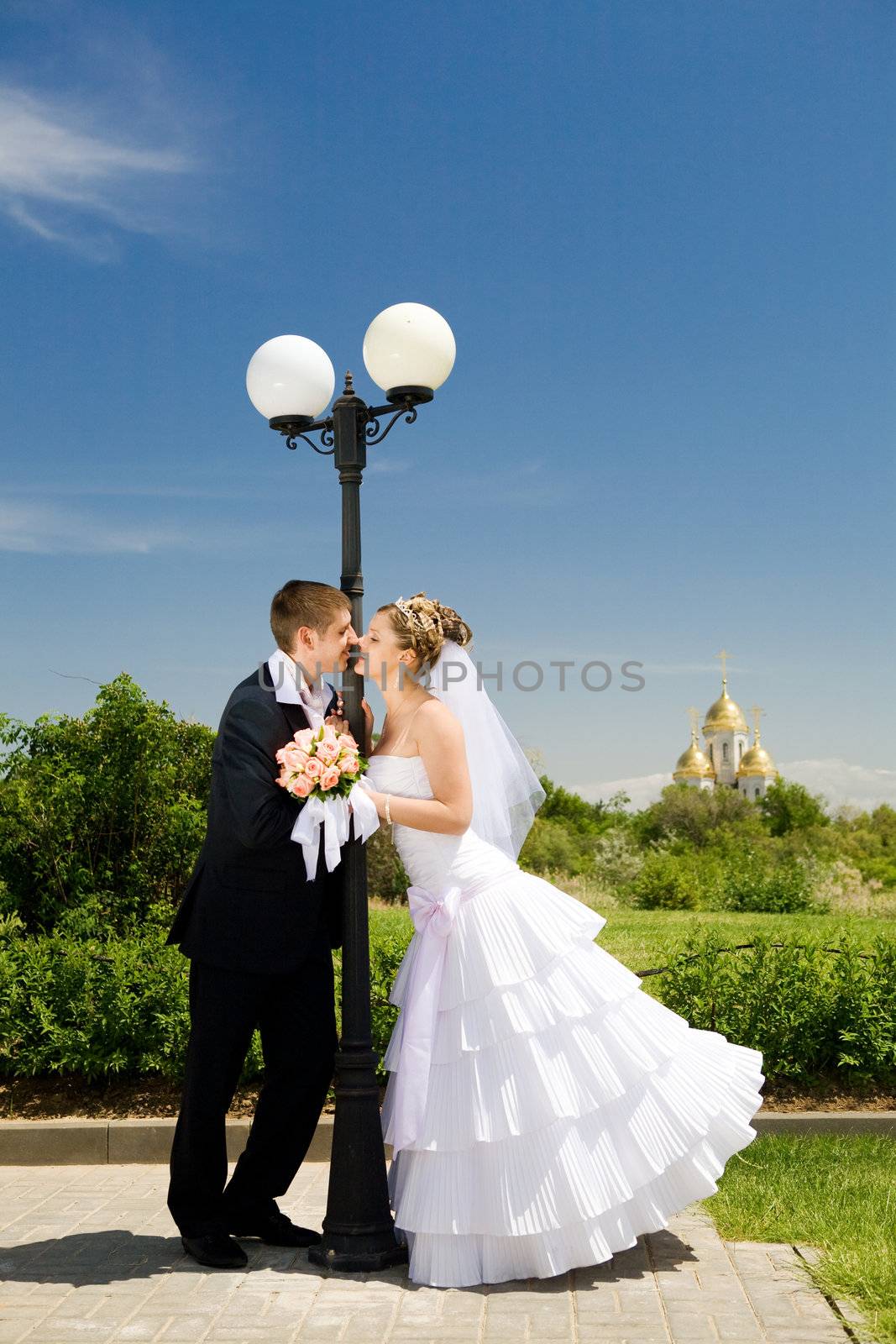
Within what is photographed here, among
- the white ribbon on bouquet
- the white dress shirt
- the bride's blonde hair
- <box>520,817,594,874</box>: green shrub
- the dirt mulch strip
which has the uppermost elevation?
<box>520,817,594,874</box>: green shrub

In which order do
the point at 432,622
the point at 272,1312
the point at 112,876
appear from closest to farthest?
1. the point at 272,1312
2. the point at 432,622
3. the point at 112,876

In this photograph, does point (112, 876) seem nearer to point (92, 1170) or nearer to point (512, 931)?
point (92, 1170)

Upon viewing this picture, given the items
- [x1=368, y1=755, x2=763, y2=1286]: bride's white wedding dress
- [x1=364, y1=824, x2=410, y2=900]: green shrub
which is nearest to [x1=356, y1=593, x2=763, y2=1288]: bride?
[x1=368, y1=755, x2=763, y2=1286]: bride's white wedding dress

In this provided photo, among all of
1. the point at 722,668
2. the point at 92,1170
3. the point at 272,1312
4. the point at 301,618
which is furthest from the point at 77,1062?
the point at 722,668

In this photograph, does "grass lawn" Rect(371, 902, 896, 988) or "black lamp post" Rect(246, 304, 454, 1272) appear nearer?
"black lamp post" Rect(246, 304, 454, 1272)

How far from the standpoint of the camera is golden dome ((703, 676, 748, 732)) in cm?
8025

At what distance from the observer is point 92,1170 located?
229 inches

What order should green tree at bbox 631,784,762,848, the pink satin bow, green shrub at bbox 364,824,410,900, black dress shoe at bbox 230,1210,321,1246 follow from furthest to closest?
green tree at bbox 631,784,762,848 < green shrub at bbox 364,824,410,900 < black dress shoe at bbox 230,1210,321,1246 < the pink satin bow

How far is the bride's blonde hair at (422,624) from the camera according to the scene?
4430 mm

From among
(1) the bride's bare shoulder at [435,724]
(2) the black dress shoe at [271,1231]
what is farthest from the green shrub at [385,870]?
(1) the bride's bare shoulder at [435,724]

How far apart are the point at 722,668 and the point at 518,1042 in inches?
2844

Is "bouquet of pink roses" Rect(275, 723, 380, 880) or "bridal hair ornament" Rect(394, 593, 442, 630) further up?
"bridal hair ornament" Rect(394, 593, 442, 630)

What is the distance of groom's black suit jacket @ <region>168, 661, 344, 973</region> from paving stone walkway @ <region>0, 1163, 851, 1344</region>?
1.06 m

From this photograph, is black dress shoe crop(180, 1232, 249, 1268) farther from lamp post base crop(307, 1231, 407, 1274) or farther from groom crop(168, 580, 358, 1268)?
lamp post base crop(307, 1231, 407, 1274)
